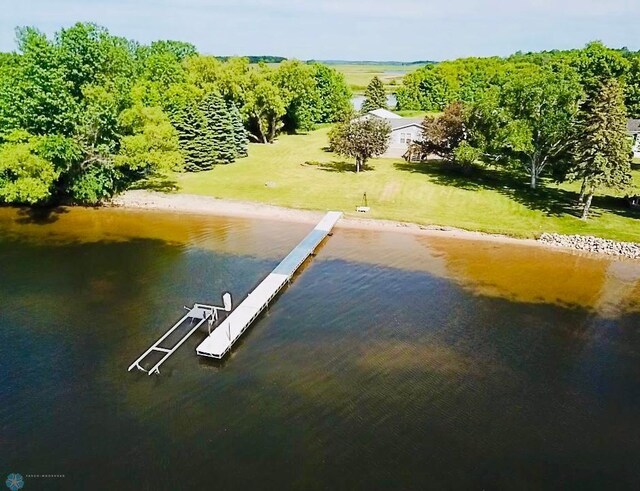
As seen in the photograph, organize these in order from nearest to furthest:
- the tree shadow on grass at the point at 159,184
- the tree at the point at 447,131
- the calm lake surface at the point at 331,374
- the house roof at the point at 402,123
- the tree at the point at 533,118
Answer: the calm lake surface at the point at 331,374, the tree at the point at 533,118, the tree shadow on grass at the point at 159,184, the tree at the point at 447,131, the house roof at the point at 402,123

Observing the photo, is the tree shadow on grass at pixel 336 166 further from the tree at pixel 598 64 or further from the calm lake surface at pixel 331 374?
the tree at pixel 598 64

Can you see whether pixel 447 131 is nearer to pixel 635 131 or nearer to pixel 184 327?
pixel 635 131

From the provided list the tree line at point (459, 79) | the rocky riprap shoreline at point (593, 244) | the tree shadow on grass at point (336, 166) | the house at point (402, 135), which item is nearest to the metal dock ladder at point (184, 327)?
the rocky riprap shoreline at point (593, 244)

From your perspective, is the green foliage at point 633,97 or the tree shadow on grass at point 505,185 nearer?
the tree shadow on grass at point 505,185

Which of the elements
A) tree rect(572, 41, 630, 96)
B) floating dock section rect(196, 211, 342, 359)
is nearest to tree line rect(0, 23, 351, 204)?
floating dock section rect(196, 211, 342, 359)

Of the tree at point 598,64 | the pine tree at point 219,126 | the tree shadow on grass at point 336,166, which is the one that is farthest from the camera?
the tree at point 598,64

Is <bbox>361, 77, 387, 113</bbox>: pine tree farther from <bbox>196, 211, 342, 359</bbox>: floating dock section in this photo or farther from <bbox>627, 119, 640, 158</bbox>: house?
<bbox>196, 211, 342, 359</bbox>: floating dock section
